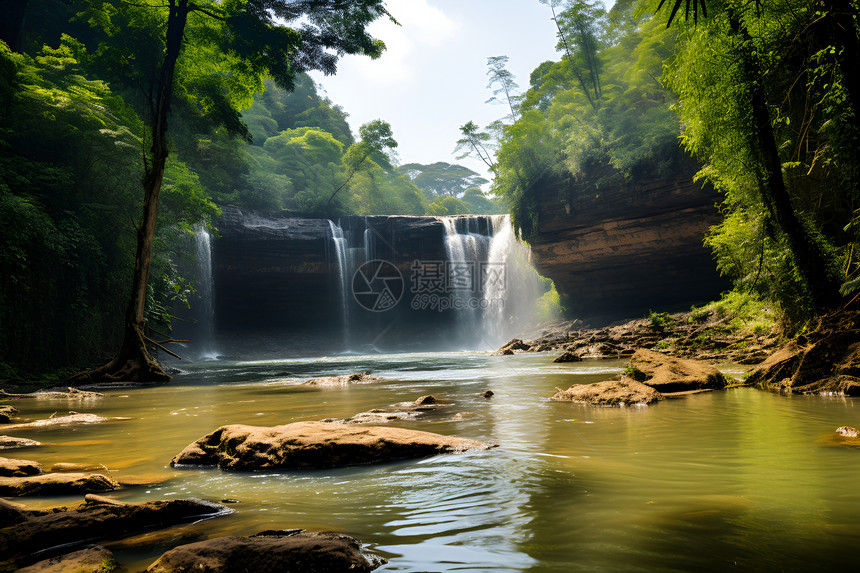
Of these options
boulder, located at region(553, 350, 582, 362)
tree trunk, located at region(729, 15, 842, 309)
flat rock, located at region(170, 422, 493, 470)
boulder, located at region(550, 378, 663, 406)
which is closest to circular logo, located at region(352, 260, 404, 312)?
boulder, located at region(553, 350, 582, 362)

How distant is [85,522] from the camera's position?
238 centimetres

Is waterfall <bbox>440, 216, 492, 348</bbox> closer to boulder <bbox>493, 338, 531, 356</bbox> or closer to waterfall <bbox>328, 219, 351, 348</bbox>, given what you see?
waterfall <bbox>328, 219, 351, 348</bbox>

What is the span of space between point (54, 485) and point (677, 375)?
772 cm

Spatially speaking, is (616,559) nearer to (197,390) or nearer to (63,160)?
(197,390)

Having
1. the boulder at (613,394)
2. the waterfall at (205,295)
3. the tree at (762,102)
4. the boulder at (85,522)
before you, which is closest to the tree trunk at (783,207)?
the tree at (762,102)

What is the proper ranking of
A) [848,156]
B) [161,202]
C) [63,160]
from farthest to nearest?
1. [161,202]
2. [63,160]
3. [848,156]

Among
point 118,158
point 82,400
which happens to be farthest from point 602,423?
point 118,158

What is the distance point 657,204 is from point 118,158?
76.5ft

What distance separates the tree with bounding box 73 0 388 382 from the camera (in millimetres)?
13156

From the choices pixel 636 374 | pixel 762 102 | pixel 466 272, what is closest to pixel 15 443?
pixel 636 374

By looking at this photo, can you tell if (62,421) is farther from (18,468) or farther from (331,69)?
(331,69)

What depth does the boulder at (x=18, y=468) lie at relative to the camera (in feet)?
11.5

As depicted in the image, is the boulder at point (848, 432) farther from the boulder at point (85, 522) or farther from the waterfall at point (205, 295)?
the waterfall at point (205, 295)

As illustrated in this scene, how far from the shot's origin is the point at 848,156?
20.3ft
